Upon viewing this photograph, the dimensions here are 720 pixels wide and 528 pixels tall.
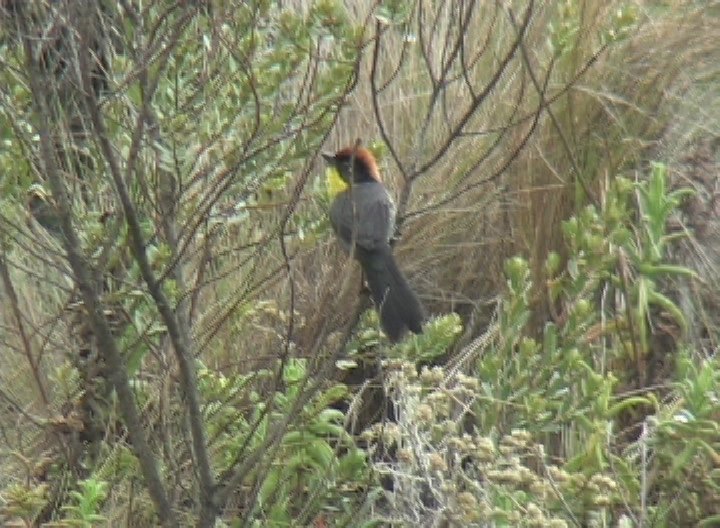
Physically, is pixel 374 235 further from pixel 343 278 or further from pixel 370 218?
pixel 343 278

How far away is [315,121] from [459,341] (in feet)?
6.65

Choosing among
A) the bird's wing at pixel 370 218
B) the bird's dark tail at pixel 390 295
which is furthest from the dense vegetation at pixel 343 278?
the bird's wing at pixel 370 218

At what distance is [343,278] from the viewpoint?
481cm

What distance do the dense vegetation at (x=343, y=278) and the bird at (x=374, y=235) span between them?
7cm

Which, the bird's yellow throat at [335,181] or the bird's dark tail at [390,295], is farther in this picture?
the bird's yellow throat at [335,181]

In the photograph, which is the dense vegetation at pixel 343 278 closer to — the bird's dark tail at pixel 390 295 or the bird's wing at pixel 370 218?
the bird's dark tail at pixel 390 295

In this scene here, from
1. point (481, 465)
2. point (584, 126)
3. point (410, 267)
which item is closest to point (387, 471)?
point (481, 465)

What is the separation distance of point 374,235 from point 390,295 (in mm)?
429

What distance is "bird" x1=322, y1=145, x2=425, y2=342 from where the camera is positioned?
4.45 metres

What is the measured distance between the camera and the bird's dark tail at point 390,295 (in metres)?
4.42

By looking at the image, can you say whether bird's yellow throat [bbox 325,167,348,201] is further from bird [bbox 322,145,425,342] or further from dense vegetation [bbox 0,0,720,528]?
dense vegetation [bbox 0,0,720,528]

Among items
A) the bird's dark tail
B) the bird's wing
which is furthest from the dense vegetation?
the bird's wing

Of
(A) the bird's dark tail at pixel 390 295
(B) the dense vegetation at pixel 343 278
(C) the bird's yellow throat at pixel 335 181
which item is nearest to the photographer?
(B) the dense vegetation at pixel 343 278

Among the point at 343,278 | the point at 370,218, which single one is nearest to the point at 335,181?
the point at 370,218
